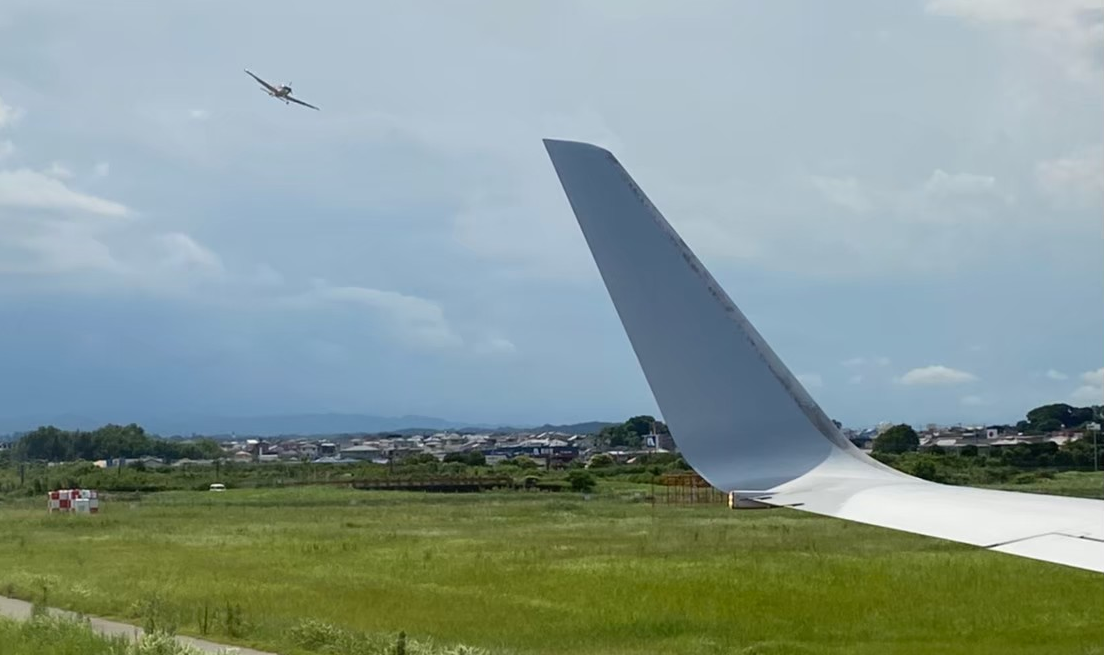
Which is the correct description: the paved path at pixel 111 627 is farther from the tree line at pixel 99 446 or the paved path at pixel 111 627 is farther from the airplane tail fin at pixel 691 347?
the tree line at pixel 99 446

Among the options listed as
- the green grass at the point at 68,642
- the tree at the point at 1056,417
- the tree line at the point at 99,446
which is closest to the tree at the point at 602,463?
the tree at the point at 1056,417

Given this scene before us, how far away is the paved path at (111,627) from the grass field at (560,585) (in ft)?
1.14

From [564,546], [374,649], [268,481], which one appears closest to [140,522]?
[564,546]

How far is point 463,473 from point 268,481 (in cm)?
939

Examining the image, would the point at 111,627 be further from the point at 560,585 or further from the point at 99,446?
the point at 99,446

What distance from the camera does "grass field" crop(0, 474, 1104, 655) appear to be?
1333 cm

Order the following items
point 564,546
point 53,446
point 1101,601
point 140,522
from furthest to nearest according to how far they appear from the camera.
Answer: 1. point 53,446
2. point 140,522
3. point 564,546
4. point 1101,601

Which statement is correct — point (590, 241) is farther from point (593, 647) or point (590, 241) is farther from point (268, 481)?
point (268, 481)

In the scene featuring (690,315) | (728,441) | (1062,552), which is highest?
Result: (690,315)

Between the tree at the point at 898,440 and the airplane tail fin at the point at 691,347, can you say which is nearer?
the airplane tail fin at the point at 691,347

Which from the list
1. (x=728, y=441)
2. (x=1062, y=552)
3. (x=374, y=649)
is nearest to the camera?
(x=1062, y=552)

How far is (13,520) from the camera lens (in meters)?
32.0

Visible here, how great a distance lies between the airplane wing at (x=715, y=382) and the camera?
3.61m

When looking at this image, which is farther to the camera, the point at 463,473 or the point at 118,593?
the point at 463,473
